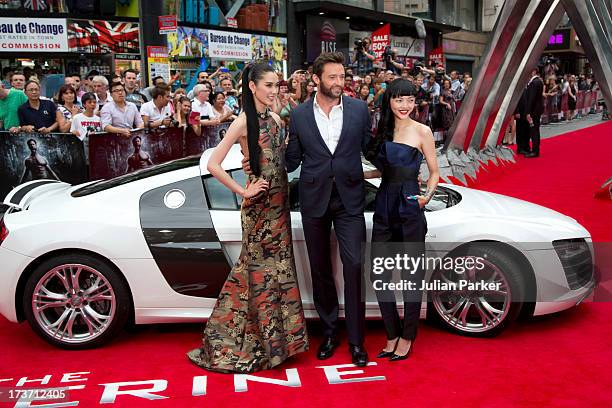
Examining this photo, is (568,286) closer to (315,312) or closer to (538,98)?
(315,312)

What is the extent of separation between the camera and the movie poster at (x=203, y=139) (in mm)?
9648

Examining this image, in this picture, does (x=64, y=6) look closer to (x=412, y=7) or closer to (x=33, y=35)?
(x=33, y=35)

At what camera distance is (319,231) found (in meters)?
4.32

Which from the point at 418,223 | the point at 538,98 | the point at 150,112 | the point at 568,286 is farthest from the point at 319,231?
the point at 538,98

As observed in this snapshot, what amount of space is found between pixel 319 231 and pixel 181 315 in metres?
1.13

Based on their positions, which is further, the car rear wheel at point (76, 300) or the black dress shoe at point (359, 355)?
the car rear wheel at point (76, 300)

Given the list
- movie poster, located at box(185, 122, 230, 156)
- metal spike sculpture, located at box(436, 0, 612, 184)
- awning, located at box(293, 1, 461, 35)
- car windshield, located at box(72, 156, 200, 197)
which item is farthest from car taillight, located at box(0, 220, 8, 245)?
awning, located at box(293, 1, 461, 35)

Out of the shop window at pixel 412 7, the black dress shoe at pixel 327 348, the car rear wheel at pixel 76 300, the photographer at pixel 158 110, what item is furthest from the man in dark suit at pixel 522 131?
the shop window at pixel 412 7

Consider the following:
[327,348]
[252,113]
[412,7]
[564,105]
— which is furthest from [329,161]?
[412,7]

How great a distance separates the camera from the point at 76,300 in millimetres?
4574

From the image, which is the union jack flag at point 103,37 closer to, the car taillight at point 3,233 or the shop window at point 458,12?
the car taillight at point 3,233

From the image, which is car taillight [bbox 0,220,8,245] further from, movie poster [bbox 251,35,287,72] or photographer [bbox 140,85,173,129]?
movie poster [bbox 251,35,287,72]

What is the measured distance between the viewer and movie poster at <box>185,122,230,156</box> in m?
9.65

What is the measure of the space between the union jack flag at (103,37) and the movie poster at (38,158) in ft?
33.2
